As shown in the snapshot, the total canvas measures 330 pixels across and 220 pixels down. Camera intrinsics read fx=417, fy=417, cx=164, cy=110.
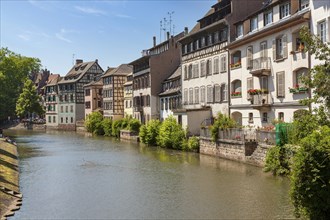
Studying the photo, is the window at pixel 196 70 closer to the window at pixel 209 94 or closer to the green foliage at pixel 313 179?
the window at pixel 209 94

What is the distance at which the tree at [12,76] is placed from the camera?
89188 millimetres

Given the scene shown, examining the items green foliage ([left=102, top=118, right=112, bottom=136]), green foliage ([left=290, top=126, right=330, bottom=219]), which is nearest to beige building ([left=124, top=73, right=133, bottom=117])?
green foliage ([left=102, top=118, right=112, bottom=136])

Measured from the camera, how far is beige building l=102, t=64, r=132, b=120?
74.4m

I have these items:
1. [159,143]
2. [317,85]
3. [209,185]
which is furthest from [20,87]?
[317,85]

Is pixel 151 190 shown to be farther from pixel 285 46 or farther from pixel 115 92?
pixel 115 92

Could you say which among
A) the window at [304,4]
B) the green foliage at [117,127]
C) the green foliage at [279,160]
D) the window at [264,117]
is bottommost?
the green foliage at [279,160]

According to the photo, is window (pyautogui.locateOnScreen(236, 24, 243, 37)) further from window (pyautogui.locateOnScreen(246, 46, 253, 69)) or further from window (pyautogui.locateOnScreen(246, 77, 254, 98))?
window (pyautogui.locateOnScreen(246, 77, 254, 98))

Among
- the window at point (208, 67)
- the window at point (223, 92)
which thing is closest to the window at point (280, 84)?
the window at point (223, 92)

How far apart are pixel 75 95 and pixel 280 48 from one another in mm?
68377

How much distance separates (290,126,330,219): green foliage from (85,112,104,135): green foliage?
61.8m

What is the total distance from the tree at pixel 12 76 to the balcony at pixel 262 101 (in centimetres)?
6795

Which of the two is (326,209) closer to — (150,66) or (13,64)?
(150,66)

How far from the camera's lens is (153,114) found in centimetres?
5847

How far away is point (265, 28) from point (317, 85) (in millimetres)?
18647
